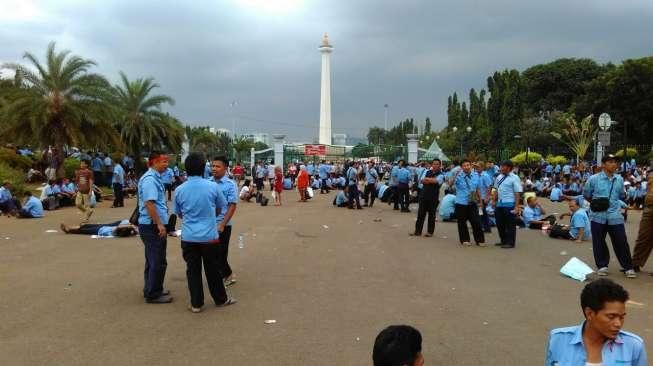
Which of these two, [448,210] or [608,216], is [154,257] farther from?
[448,210]

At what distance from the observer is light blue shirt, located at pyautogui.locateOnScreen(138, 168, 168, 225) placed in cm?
670

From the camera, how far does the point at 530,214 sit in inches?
596

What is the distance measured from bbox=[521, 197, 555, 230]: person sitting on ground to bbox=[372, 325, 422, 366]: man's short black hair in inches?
514

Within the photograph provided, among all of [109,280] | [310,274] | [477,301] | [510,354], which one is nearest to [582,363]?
[510,354]

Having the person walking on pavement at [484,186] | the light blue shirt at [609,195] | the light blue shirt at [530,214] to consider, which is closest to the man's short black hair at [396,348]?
the light blue shirt at [609,195]

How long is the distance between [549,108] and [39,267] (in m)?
66.1

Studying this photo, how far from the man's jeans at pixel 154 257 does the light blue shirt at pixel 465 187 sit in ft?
21.3

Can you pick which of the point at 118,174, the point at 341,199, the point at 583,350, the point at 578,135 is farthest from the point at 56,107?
the point at 578,135

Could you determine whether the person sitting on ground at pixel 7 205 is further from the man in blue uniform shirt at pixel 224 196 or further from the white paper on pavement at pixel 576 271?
the white paper on pavement at pixel 576 271

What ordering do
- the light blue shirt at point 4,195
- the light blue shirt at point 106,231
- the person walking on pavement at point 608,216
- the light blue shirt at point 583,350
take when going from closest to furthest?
the light blue shirt at point 583,350 → the person walking on pavement at point 608,216 → the light blue shirt at point 106,231 → the light blue shirt at point 4,195

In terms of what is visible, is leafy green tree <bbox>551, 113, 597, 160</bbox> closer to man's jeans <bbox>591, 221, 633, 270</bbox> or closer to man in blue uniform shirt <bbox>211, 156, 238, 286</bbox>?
man's jeans <bbox>591, 221, 633, 270</bbox>

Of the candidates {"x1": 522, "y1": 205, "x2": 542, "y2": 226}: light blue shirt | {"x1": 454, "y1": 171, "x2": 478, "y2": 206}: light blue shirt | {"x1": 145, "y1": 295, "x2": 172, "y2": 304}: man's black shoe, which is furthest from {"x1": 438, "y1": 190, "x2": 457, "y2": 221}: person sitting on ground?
{"x1": 145, "y1": 295, "x2": 172, "y2": 304}: man's black shoe

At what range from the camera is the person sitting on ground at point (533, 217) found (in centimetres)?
1473

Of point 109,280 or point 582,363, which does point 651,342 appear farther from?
point 109,280
